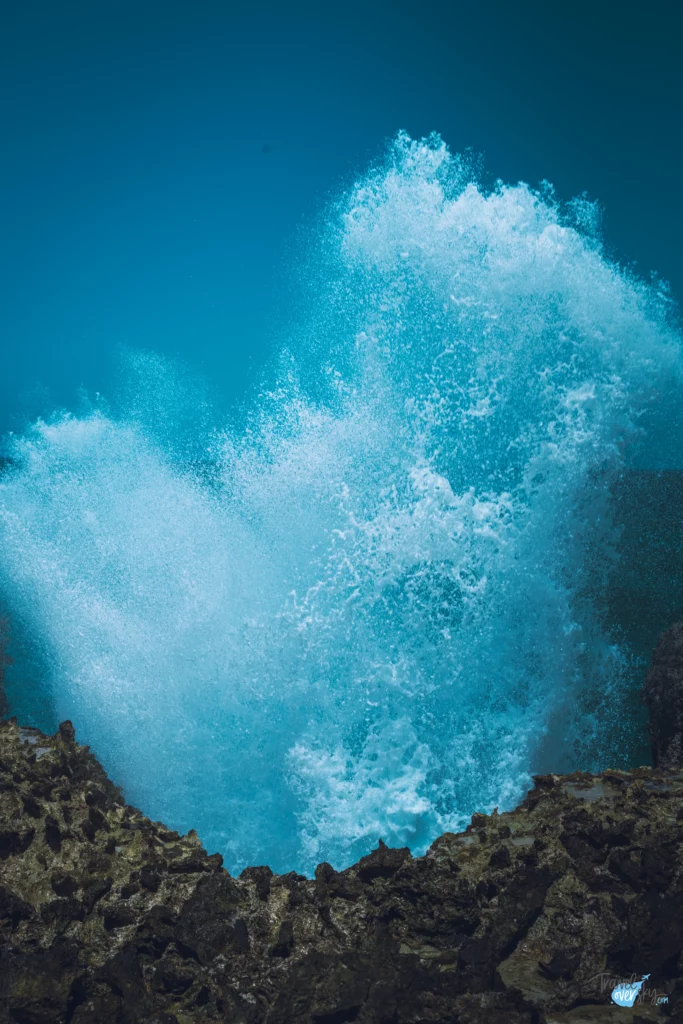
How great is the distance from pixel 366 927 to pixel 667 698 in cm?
438

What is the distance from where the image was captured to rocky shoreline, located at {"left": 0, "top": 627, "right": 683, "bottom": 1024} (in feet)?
13.9

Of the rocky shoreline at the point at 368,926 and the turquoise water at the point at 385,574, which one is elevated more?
the turquoise water at the point at 385,574

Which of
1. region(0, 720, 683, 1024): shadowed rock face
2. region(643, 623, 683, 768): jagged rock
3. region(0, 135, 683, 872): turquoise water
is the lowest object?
region(0, 720, 683, 1024): shadowed rock face

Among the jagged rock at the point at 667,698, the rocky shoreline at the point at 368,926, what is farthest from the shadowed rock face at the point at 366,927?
the jagged rock at the point at 667,698

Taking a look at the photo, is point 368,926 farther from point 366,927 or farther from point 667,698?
point 667,698

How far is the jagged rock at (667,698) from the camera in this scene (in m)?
7.12

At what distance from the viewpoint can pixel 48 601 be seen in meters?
9.69

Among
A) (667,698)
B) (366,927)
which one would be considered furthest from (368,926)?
(667,698)

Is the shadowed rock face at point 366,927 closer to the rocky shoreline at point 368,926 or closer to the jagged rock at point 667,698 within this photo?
the rocky shoreline at point 368,926

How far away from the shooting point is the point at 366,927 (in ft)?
15.3

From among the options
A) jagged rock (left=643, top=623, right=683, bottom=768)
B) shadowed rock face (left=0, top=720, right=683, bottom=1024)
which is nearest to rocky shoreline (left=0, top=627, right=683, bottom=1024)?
shadowed rock face (left=0, top=720, right=683, bottom=1024)

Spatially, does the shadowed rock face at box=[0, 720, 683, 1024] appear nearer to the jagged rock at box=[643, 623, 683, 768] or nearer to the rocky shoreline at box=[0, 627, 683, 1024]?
the rocky shoreline at box=[0, 627, 683, 1024]

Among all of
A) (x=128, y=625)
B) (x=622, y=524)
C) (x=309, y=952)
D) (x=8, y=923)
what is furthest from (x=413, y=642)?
(x=8, y=923)

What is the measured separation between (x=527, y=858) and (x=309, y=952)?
1579 millimetres
